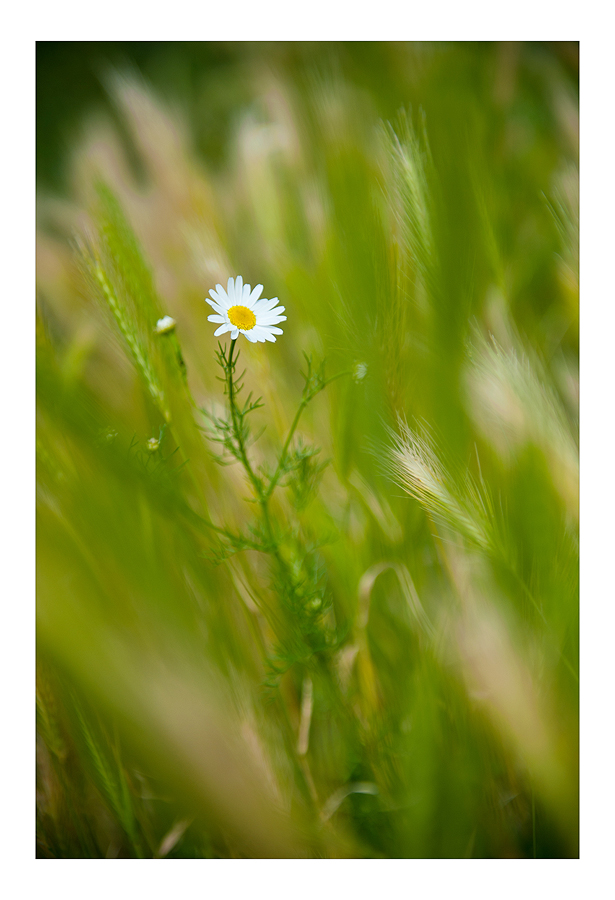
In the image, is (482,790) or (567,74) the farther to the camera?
(567,74)

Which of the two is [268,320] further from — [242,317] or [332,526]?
[332,526]

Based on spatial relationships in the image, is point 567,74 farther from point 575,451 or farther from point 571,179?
point 575,451

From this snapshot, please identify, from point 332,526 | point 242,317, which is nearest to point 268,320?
point 242,317

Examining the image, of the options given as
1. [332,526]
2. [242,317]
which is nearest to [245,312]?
[242,317]

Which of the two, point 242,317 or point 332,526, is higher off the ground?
point 242,317
